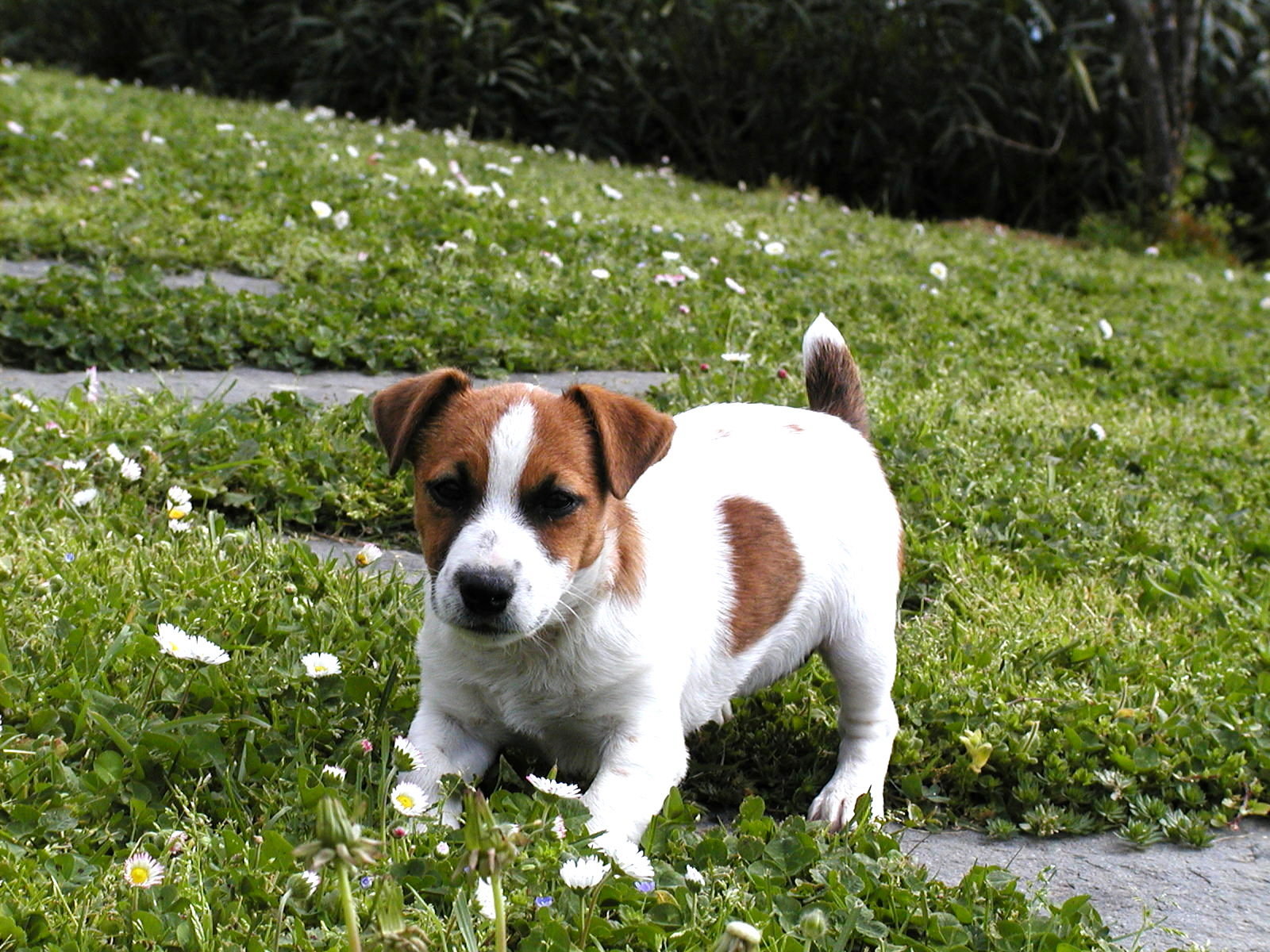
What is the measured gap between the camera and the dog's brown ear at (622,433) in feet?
10.0

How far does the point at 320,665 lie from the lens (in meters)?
3.21

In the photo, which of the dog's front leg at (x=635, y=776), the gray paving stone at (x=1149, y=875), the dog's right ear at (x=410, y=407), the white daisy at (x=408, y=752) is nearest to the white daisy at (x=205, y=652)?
the white daisy at (x=408, y=752)

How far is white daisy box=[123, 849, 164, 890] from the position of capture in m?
2.42

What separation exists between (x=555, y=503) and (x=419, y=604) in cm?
100

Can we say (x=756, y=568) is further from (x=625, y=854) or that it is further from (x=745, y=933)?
(x=745, y=933)

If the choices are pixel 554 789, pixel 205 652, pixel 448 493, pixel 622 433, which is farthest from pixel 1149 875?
pixel 205 652

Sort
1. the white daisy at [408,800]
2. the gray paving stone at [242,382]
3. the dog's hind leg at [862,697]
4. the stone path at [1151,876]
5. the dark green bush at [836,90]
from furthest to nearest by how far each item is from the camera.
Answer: the dark green bush at [836,90] → the gray paving stone at [242,382] → the dog's hind leg at [862,697] → the stone path at [1151,876] → the white daisy at [408,800]

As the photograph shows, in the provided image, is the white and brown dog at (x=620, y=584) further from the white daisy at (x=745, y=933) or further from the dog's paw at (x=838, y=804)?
the white daisy at (x=745, y=933)

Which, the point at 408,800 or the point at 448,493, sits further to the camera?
the point at 448,493

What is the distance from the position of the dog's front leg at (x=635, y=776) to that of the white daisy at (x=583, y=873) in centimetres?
27

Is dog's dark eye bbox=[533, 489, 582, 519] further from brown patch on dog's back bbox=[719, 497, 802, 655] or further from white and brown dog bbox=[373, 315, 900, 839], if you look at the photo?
brown patch on dog's back bbox=[719, 497, 802, 655]

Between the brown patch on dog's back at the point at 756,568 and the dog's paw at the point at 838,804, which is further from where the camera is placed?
the brown patch on dog's back at the point at 756,568

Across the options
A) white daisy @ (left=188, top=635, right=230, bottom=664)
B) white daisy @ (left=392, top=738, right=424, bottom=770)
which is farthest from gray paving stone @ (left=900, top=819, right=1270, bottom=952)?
white daisy @ (left=188, top=635, right=230, bottom=664)

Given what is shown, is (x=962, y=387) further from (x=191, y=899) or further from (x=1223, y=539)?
(x=191, y=899)
